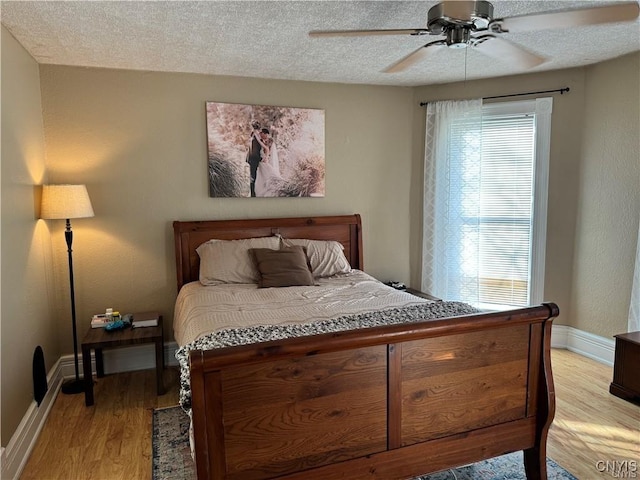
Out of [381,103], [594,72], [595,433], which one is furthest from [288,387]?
[594,72]

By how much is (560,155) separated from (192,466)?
377 centimetres

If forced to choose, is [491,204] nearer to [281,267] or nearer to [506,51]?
[506,51]

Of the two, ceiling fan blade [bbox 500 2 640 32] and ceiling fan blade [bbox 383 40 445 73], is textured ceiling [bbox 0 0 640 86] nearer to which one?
ceiling fan blade [bbox 383 40 445 73]

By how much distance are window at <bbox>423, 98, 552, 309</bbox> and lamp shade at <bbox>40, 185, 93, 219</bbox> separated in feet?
9.81

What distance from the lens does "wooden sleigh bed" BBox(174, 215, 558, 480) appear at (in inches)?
63.9

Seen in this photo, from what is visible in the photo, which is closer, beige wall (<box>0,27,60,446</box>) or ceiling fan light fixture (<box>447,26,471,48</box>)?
ceiling fan light fixture (<box>447,26,471,48</box>)

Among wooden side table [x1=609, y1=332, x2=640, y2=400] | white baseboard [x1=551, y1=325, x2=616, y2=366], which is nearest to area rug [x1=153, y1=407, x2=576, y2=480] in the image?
wooden side table [x1=609, y1=332, x2=640, y2=400]

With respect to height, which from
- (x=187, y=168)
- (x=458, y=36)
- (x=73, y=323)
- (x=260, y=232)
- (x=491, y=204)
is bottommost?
(x=73, y=323)

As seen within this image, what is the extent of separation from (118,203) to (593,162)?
3.95 meters

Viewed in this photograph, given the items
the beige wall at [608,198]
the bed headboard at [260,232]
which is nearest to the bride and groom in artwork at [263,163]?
the bed headboard at [260,232]

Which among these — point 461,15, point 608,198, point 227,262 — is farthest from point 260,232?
A: point 608,198

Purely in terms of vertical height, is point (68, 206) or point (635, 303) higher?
point (68, 206)

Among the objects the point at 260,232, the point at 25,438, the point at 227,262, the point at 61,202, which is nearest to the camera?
the point at 25,438

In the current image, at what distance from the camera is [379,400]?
184 centimetres
